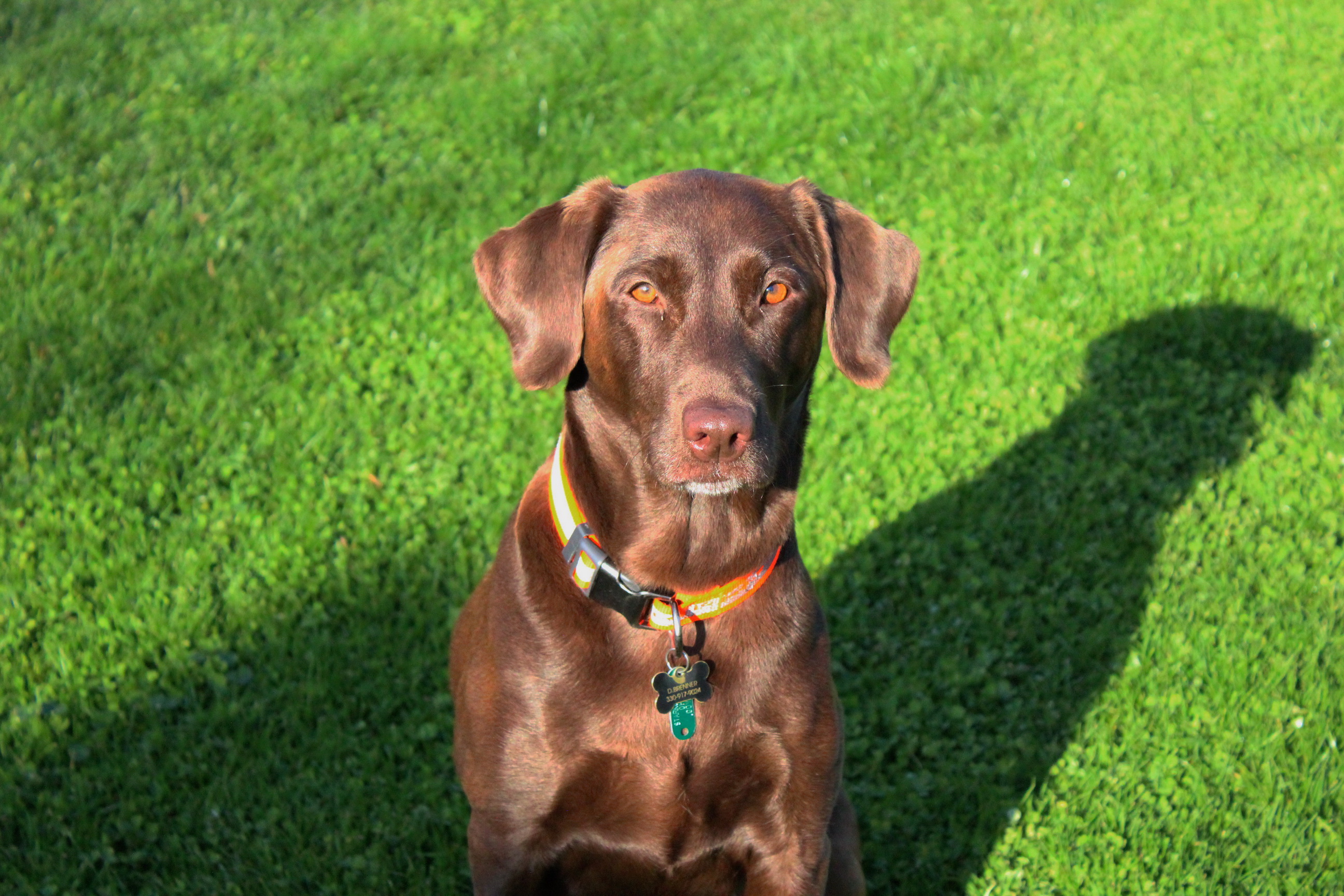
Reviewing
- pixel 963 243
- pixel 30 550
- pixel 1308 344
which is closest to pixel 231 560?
pixel 30 550

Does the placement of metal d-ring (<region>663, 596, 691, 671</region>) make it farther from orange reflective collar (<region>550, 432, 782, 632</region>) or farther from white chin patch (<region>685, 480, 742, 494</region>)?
white chin patch (<region>685, 480, 742, 494</region>)

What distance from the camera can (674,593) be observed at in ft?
11.6

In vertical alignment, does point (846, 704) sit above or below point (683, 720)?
below

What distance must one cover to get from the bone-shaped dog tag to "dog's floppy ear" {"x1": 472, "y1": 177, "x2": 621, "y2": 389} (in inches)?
32.9

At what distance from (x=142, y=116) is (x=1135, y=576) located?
6.63 metres

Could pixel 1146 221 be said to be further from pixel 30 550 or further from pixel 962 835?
pixel 30 550

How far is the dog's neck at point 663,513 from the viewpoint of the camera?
140 inches

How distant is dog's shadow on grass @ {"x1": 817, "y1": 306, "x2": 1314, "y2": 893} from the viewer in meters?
4.89

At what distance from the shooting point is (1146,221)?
7777mm

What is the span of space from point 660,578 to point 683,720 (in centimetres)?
38

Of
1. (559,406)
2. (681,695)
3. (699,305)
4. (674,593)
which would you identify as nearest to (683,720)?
(681,695)

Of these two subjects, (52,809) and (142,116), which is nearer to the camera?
(52,809)

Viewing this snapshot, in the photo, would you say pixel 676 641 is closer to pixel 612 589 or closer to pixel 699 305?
pixel 612 589

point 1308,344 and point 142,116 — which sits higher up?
point 142,116
